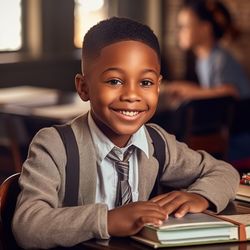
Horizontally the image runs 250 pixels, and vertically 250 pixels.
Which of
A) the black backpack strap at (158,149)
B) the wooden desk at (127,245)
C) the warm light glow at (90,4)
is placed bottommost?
the warm light glow at (90,4)

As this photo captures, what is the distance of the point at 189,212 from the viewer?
1.55 meters

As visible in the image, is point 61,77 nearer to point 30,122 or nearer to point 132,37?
point 30,122

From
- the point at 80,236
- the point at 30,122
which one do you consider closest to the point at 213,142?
the point at 30,122

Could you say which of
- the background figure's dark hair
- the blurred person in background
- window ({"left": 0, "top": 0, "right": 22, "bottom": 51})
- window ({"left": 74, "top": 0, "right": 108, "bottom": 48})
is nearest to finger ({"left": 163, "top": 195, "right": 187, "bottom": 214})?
the blurred person in background

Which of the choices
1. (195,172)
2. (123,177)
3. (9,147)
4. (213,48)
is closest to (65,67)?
(213,48)

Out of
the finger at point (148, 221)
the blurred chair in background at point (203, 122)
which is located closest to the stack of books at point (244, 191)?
the finger at point (148, 221)

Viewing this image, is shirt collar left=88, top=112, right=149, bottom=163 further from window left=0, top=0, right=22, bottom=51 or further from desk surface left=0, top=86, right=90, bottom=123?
window left=0, top=0, right=22, bottom=51

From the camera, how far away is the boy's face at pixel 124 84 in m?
1.50

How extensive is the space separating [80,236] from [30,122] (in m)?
2.77

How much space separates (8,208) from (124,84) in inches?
14.2

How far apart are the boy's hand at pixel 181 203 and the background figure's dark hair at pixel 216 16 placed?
13.3 feet

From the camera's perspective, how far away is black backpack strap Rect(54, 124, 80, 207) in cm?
155

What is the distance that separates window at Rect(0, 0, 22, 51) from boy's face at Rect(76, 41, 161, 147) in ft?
16.3

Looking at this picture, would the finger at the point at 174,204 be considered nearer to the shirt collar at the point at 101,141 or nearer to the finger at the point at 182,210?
the finger at the point at 182,210
